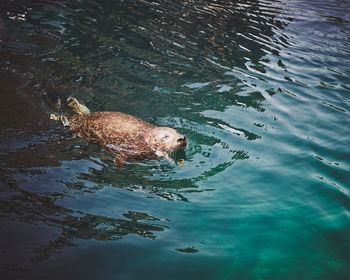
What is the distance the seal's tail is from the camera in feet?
20.0

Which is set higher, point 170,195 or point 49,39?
point 49,39

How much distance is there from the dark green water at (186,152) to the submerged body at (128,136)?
234mm

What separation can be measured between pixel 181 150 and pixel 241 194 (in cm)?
149

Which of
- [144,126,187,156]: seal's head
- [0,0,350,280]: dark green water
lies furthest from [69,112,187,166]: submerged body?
[0,0,350,280]: dark green water

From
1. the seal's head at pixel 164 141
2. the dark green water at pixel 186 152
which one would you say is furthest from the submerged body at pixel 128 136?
the dark green water at pixel 186 152

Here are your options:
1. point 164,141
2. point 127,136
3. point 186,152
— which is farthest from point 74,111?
point 186,152

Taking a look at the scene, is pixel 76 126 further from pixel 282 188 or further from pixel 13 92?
pixel 282 188

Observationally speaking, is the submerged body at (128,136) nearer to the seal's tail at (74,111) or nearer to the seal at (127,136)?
the seal at (127,136)

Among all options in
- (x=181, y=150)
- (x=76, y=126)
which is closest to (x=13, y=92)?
(x=76, y=126)

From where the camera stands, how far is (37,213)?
3684 millimetres

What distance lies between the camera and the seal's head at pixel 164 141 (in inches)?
207

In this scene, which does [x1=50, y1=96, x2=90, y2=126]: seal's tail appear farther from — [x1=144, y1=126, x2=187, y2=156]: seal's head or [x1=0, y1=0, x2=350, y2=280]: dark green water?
[x1=144, y1=126, x2=187, y2=156]: seal's head

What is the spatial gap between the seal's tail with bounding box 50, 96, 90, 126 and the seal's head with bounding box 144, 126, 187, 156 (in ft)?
5.55

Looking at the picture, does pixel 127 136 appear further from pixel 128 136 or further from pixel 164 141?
pixel 164 141
